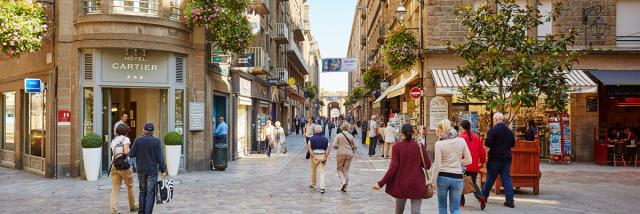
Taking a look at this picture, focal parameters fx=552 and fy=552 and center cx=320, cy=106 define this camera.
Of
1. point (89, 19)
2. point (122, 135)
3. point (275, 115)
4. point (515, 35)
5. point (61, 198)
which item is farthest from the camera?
point (275, 115)

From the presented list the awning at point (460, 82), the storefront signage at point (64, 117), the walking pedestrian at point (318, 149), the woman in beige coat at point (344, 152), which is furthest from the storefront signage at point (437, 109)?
the storefront signage at point (64, 117)

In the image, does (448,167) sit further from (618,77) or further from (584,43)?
(584,43)

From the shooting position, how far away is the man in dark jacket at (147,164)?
8484mm

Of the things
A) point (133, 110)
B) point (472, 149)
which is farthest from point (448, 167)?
point (133, 110)

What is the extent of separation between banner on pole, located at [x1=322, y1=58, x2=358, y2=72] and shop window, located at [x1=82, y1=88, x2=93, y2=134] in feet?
65.3

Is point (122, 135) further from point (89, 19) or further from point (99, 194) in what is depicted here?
point (89, 19)

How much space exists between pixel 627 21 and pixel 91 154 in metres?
18.1

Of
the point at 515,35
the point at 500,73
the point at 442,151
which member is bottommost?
the point at 442,151

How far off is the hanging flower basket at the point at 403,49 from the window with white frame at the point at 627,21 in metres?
7.13

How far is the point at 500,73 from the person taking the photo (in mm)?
11227

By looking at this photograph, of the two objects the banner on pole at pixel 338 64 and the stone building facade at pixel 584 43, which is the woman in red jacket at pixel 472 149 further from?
the banner on pole at pixel 338 64

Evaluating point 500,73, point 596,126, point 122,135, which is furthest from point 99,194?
point 596,126

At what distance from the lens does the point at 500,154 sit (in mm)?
9898

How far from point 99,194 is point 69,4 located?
227 inches
